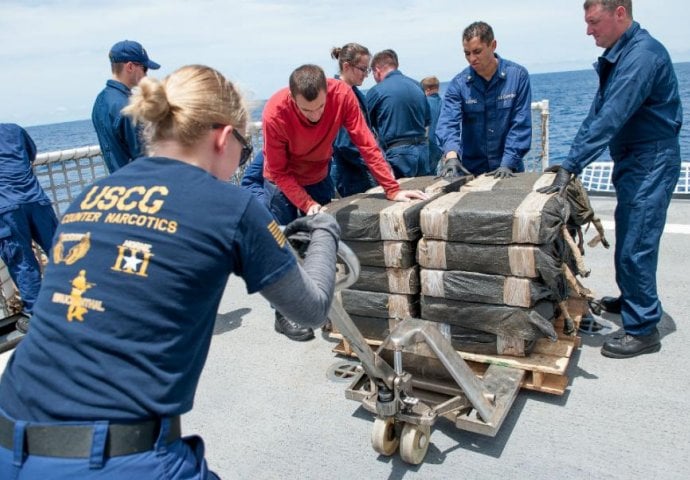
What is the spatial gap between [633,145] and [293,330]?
251 cm

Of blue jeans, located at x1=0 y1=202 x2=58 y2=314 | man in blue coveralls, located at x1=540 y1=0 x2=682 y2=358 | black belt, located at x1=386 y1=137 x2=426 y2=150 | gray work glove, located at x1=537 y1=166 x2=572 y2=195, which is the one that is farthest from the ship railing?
man in blue coveralls, located at x1=540 y1=0 x2=682 y2=358

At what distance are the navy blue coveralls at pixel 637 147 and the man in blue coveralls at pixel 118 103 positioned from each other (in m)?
3.10

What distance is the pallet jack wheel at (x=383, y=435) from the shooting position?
104 inches

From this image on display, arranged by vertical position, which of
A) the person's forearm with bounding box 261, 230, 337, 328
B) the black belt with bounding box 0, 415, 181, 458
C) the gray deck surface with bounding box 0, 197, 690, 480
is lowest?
the gray deck surface with bounding box 0, 197, 690, 480

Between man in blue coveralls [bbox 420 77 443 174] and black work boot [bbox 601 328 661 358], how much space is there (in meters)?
3.09

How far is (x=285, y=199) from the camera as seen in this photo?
4.11 meters

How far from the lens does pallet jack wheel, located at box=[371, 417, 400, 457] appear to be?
263 cm

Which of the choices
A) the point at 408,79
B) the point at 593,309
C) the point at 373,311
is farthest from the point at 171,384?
the point at 408,79

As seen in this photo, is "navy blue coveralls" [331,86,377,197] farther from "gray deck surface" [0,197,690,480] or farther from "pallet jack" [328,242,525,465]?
"pallet jack" [328,242,525,465]

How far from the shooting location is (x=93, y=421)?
127 cm

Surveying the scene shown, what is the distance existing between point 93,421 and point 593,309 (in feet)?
11.1

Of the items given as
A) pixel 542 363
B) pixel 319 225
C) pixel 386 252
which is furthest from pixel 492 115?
pixel 319 225

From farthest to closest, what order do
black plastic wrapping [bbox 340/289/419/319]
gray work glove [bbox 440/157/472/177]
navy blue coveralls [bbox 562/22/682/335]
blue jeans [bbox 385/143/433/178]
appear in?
blue jeans [bbox 385/143/433/178], gray work glove [bbox 440/157/472/177], black plastic wrapping [bbox 340/289/419/319], navy blue coveralls [bbox 562/22/682/335]

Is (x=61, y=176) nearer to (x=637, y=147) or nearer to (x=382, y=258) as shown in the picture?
(x=382, y=258)
